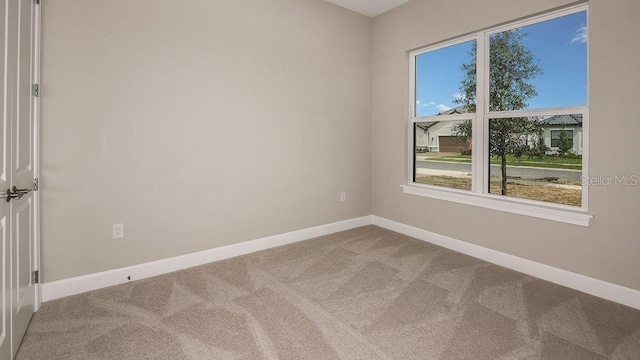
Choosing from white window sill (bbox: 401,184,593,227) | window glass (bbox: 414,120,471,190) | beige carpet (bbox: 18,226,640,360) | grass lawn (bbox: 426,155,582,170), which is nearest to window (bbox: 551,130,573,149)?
grass lawn (bbox: 426,155,582,170)

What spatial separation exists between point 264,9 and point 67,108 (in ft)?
6.72

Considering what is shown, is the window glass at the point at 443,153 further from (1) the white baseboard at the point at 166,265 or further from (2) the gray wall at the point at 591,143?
(1) the white baseboard at the point at 166,265

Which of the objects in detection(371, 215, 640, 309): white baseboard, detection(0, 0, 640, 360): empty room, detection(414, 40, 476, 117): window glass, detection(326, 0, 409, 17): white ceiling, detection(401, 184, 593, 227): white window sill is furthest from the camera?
detection(326, 0, 409, 17): white ceiling

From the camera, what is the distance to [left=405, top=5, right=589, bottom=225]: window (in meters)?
2.70

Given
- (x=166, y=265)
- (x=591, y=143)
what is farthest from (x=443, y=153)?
(x=166, y=265)

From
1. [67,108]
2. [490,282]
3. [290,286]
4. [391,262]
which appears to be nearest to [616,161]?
[490,282]

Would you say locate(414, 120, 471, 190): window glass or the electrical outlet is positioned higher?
locate(414, 120, 471, 190): window glass

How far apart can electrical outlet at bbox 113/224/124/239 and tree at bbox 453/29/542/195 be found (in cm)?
351

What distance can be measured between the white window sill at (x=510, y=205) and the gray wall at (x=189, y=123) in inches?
43.4

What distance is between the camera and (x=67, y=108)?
7.88ft

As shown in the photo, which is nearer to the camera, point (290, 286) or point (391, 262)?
point (290, 286)

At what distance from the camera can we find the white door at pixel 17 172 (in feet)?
5.25

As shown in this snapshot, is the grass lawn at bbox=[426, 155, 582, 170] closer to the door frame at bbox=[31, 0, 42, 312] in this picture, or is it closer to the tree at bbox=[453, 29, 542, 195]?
the tree at bbox=[453, 29, 542, 195]

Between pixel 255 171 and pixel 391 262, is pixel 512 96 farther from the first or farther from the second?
pixel 255 171
